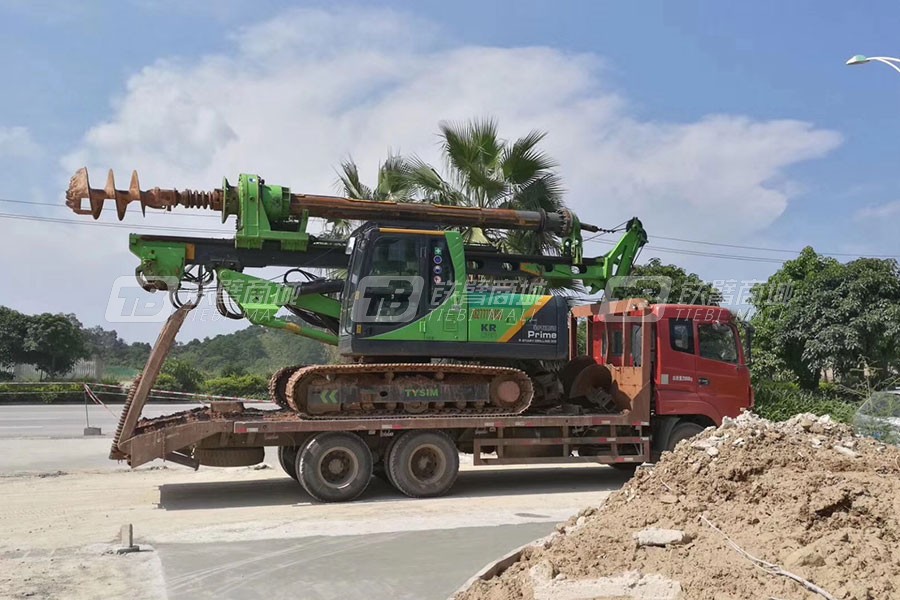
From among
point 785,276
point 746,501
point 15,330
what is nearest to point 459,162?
point 746,501

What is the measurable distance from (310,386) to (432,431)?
1890 millimetres

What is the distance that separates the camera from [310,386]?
37.1 feet

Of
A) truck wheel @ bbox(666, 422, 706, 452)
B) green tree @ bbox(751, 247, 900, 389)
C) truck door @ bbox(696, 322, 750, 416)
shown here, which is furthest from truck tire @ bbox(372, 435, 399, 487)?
green tree @ bbox(751, 247, 900, 389)

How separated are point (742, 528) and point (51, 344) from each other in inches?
1735

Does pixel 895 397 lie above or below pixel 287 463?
above

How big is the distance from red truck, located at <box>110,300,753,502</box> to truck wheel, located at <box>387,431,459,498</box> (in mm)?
15

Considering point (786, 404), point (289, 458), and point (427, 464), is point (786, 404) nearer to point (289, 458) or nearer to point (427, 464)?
point (427, 464)

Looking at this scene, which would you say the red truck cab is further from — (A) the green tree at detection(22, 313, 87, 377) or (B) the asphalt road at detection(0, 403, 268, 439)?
(A) the green tree at detection(22, 313, 87, 377)

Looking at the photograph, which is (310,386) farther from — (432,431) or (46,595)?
(46,595)

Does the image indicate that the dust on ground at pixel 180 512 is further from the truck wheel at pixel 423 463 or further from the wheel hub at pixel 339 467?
the wheel hub at pixel 339 467

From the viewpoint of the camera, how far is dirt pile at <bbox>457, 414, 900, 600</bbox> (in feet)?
15.8

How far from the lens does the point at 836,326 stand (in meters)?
22.4

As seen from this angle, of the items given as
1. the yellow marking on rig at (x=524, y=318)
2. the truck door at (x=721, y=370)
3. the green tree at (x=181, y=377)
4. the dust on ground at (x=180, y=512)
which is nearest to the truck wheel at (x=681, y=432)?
the truck door at (x=721, y=370)

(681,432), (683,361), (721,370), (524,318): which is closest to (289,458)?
(524,318)
